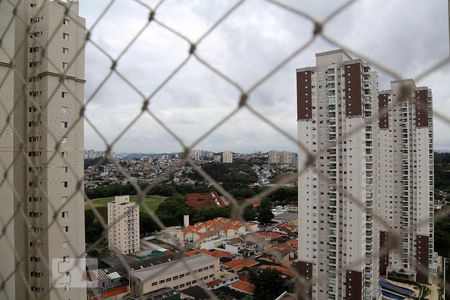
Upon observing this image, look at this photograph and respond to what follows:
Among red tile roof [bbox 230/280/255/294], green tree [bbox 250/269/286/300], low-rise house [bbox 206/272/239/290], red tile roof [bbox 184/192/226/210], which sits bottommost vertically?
low-rise house [bbox 206/272/239/290]

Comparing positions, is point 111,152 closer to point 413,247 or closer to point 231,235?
point 413,247

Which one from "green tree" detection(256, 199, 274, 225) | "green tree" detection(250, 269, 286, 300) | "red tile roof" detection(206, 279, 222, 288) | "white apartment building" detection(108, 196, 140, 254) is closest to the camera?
"green tree" detection(250, 269, 286, 300)

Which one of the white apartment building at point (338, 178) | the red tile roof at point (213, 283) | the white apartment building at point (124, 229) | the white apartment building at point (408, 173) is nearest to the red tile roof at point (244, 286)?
the red tile roof at point (213, 283)

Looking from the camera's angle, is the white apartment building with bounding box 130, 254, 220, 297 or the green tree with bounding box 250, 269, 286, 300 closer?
the white apartment building with bounding box 130, 254, 220, 297

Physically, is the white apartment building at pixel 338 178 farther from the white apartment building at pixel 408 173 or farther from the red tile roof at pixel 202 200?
the red tile roof at pixel 202 200

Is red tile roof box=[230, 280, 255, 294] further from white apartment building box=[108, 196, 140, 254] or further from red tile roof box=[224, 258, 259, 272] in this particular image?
white apartment building box=[108, 196, 140, 254]

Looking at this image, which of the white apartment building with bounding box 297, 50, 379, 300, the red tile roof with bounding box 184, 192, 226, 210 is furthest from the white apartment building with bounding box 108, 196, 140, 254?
the white apartment building with bounding box 297, 50, 379, 300
